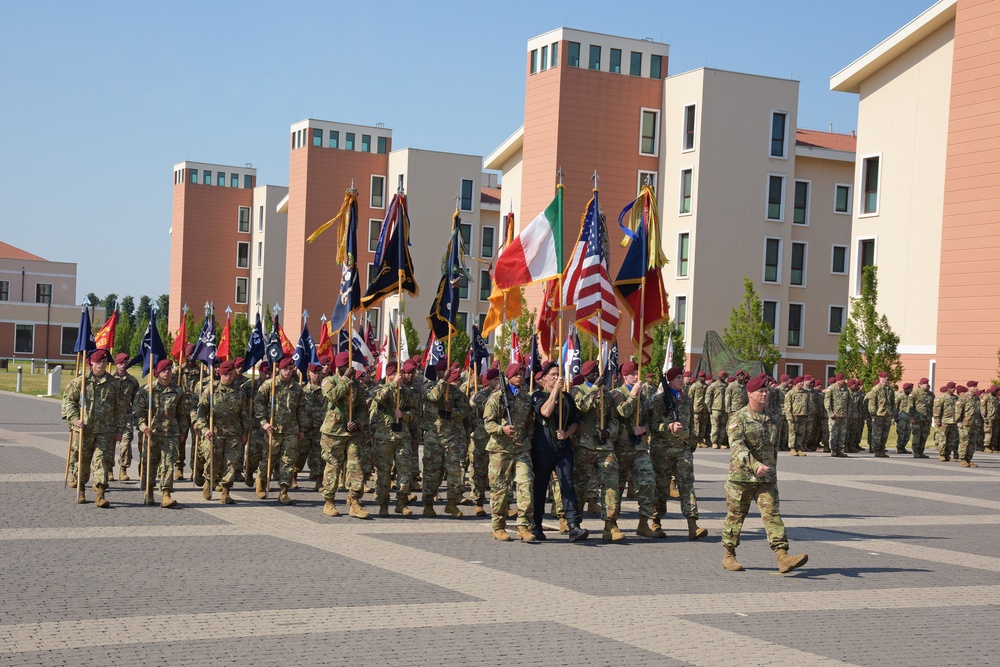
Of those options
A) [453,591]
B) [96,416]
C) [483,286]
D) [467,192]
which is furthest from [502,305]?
[467,192]

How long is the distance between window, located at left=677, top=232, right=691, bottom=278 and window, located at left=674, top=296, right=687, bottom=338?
1102mm

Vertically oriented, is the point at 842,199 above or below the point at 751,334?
above

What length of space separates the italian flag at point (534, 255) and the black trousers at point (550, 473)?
9.24 ft

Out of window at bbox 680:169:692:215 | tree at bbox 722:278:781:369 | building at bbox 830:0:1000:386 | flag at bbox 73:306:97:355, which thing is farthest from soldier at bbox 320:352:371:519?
window at bbox 680:169:692:215

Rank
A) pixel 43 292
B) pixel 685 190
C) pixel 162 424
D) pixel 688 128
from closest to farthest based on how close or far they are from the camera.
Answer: pixel 162 424 → pixel 685 190 → pixel 688 128 → pixel 43 292

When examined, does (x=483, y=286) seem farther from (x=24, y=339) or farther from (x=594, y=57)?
(x=24, y=339)

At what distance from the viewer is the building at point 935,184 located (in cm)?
3697

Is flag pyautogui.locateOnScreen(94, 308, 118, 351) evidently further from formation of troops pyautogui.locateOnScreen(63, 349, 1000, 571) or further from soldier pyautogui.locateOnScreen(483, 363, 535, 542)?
soldier pyautogui.locateOnScreen(483, 363, 535, 542)

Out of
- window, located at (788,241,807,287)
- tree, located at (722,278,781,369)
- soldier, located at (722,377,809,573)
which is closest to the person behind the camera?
soldier, located at (722,377,809,573)

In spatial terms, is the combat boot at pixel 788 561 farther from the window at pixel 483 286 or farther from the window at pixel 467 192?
the window at pixel 467 192

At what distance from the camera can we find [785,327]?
56625 mm

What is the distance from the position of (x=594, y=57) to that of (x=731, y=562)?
47.1 m

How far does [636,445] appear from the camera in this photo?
46.4ft

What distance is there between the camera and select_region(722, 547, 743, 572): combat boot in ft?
38.7
